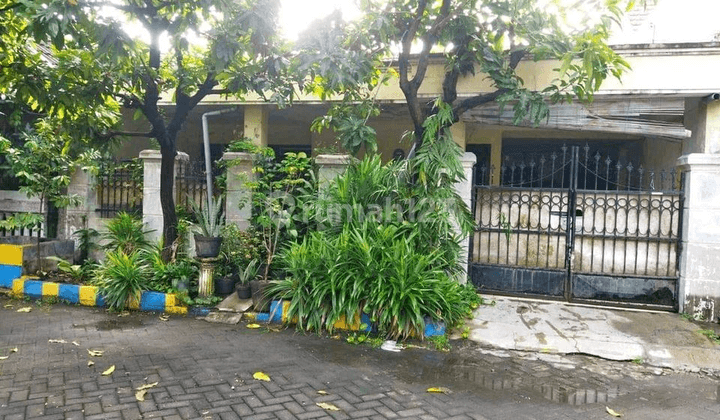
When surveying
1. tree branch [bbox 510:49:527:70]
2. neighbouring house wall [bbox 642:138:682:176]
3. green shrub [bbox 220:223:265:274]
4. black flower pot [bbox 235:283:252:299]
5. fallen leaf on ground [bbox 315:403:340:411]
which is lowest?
fallen leaf on ground [bbox 315:403:340:411]

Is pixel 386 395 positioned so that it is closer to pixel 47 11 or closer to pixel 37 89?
pixel 47 11

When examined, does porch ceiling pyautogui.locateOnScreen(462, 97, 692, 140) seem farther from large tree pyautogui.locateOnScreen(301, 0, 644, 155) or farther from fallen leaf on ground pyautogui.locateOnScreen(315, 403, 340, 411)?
fallen leaf on ground pyautogui.locateOnScreen(315, 403, 340, 411)

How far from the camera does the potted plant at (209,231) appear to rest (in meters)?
6.61

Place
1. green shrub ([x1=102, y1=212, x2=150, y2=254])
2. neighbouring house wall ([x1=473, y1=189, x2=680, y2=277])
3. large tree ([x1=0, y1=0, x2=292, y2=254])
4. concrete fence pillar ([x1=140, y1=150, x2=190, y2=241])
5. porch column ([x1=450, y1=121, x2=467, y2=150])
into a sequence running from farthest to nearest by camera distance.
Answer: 1. concrete fence pillar ([x1=140, y1=150, x2=190, y2=241])
2. porch column ([x1=450, y1=121, x2=467, y2=150])
3. green shrub ([x1=102, y1=212, x2=150, y2=254])
4. neighbouring house wall ([x1=473, y1=189, x2=680, y2=277])
5. large tree ([x1=0, y1=0, x2=292, y2=254])

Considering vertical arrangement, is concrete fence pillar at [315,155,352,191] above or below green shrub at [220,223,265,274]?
above

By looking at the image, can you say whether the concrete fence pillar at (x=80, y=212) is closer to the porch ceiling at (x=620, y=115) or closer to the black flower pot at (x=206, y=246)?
the black flower pot at (x=206, y=246)

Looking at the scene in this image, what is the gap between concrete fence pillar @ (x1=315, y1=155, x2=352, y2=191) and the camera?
7074 mm

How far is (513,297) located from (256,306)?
341 cm

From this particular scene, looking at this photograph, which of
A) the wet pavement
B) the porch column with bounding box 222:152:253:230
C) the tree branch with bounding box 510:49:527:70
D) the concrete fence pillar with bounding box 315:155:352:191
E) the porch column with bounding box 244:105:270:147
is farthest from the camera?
the porch column with bounding box 244:105:270:147

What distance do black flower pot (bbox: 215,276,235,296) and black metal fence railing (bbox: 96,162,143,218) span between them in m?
2.19

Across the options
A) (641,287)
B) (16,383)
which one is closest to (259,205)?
(16,383)

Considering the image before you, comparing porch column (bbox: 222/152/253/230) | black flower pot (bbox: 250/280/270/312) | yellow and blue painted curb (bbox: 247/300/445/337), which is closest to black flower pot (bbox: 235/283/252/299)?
black flower pot (bbox: 250/280/270/312)

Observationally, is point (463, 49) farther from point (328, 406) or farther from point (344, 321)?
point (328, 406)

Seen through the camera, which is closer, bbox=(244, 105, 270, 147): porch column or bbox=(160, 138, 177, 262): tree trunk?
bbox=(160, 138, 177, 262): tree trunk
